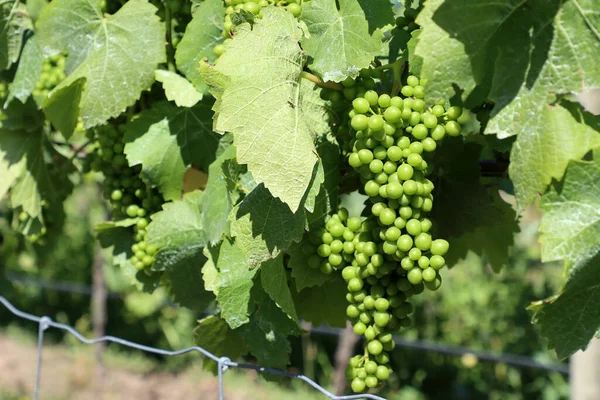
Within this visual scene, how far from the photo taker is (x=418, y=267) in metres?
1.06

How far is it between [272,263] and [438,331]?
13.2 ft

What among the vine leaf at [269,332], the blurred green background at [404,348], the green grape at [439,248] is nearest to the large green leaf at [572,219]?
the green grape at [439,248]

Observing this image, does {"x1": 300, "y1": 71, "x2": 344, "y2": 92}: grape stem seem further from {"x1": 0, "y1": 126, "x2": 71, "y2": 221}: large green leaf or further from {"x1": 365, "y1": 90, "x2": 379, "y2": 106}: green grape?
{"x1": 0, "y1": 126, "x2": 71, "y2": 221}: large green leaf

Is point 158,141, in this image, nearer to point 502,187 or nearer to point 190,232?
point 190,232

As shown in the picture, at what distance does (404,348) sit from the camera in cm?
499

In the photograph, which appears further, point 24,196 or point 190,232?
point 24,196

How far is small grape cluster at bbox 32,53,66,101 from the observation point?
1.78 metres

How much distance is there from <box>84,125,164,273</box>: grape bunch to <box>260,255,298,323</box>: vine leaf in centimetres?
42

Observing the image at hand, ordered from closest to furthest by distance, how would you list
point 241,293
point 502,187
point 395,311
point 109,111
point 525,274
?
point 395,311
point 241,293
point 109,111
point 502,187
point 525,274

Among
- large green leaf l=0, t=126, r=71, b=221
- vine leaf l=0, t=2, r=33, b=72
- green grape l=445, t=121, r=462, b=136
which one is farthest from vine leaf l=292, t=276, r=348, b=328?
vine leaf l=0, t=2, r=33, b=72

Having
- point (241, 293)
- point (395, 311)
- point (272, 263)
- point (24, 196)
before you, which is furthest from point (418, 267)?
point (24, 196)

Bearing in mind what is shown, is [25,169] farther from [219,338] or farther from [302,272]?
[302,272]

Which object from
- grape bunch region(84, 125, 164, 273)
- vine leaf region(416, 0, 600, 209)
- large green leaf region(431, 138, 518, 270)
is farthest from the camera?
grape bunch region(84, 125, 164, 273)

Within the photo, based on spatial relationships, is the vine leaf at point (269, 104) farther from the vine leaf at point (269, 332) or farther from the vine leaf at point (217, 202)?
the vine leaf at point (269, 332)
